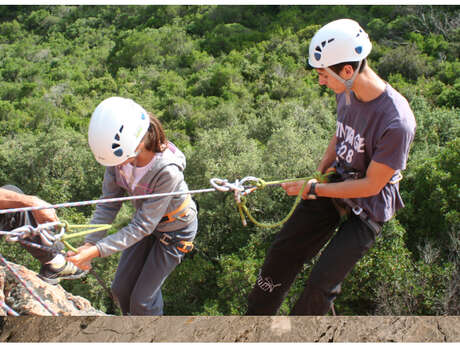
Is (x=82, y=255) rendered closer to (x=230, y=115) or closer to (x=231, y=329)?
(x=231, y=329)

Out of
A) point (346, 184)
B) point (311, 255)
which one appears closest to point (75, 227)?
point (311, 255)

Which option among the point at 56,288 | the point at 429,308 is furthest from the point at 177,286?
the point at 56,288

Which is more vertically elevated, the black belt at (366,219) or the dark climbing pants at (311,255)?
the black belt at (366,219)

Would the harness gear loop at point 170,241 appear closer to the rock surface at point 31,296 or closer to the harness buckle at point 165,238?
the harness buckle at point 165,238

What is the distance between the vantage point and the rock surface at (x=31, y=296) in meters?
3.81

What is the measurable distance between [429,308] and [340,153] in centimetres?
792

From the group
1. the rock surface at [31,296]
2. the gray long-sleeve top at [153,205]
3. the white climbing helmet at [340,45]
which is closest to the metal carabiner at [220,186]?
the gray long-sleeve top at [153,205]

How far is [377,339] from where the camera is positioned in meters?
2.56

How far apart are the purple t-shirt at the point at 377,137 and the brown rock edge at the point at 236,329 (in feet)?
2.55

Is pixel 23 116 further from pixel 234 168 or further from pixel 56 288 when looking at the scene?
pixel 56 288

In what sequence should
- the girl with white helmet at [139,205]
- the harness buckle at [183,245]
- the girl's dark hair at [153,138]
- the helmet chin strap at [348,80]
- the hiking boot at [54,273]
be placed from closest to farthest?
the helmet chin strap at [348,80] < the girl with white helmet at [139,205] < the girl's dark hair at [153,138] < the harness buckle at [183,245] < the hiking boot at [54,273]

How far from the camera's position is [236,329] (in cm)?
266

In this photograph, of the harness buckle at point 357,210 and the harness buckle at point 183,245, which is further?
the harness buckle at point 183,245

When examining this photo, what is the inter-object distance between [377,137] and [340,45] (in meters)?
0.61
